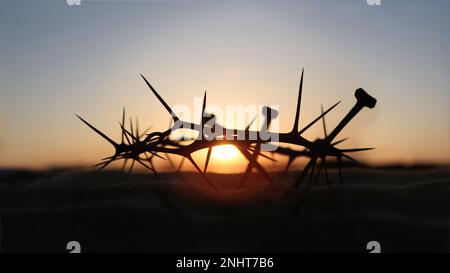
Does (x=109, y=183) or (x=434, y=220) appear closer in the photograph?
(x=434, y=220)

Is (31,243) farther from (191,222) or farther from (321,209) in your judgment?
(321,209)

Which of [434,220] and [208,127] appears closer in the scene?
[208,127]

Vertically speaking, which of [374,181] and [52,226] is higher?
[374,181]

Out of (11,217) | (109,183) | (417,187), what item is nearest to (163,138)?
(109,183)

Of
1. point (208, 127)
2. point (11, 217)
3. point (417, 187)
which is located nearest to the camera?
point (208, 127)

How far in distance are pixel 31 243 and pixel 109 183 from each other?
1.33ft

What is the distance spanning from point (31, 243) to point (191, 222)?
0.69 meters

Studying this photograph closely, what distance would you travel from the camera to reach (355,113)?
38.5 inches

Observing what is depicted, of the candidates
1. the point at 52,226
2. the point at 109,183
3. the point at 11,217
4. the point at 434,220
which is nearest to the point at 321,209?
the point at 434,220

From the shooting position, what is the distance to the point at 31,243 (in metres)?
1.61

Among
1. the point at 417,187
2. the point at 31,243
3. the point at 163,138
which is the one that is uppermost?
the point at 417,187

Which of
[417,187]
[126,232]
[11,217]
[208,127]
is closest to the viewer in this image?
[208,127]

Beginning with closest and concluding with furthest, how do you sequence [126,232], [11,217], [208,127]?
[208,127]
[126,232]
[11,217]

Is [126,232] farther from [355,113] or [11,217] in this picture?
[355,113]
